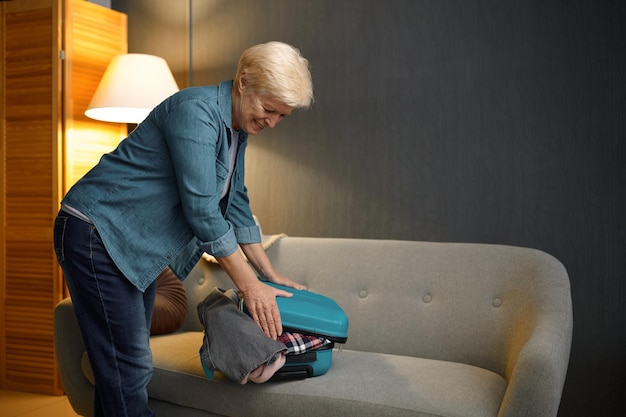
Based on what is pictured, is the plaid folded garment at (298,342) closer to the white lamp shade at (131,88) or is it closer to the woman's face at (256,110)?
the woman's face at (256,110)

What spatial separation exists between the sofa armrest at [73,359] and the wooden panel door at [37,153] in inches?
37.5

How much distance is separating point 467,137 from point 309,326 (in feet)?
4.10

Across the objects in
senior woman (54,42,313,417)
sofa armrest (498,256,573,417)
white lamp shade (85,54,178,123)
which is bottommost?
sofa armrest (498,256,573,417)

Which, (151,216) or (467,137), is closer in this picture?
(151,216)

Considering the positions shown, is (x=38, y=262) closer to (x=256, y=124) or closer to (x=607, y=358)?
(x=256, y=124)

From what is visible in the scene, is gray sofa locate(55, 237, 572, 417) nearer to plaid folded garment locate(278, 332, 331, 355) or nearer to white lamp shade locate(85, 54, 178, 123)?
plaid folded garment locate(278, 332, 331, 355)

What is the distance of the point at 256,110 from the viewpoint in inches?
70.9

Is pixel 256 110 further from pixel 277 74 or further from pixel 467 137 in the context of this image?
pixel 467 137

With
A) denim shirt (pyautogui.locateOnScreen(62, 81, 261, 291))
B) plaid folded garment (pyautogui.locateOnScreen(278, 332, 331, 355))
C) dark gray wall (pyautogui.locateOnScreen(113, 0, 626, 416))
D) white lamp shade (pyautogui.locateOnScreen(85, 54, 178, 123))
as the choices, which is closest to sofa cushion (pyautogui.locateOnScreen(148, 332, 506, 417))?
plaid folded garment (pyautogui.locateOnScreen(278, 332, 331, 355))

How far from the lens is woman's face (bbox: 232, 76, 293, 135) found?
179 cm

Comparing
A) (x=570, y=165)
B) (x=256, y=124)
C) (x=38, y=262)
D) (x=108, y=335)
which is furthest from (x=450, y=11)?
(x=38, y=262)

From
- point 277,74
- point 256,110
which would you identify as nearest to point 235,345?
point 256,110

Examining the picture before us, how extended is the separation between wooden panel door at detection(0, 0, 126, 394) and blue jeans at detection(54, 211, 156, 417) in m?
1.62

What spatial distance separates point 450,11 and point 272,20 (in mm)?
902
